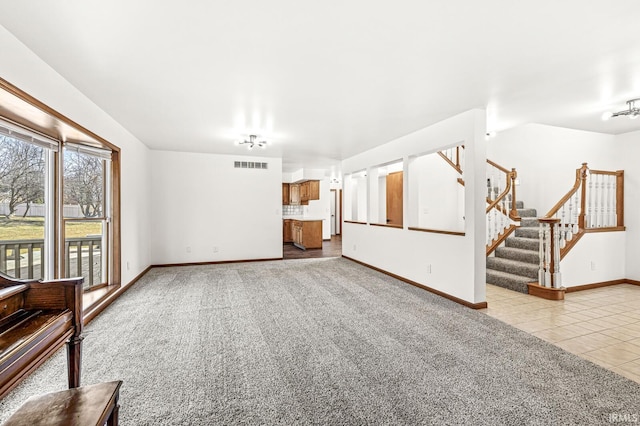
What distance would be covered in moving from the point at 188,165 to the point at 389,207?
481cm

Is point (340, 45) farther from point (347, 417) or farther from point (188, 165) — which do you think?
point (188, 165)

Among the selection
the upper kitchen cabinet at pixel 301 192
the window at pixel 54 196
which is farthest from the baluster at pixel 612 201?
the window at pixel 54 196

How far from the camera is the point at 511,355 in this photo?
93.4 inches

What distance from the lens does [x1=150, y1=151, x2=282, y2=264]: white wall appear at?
19.6 feet

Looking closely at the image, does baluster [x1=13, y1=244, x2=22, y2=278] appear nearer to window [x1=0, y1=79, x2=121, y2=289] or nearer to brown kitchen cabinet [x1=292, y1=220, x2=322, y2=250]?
window [x1=0, y1=79, x2=121, y2=289]

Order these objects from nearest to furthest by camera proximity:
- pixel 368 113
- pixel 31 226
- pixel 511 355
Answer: pixel 511 355
pixel 31 226
pixel 368 113

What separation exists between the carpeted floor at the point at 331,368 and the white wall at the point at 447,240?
1.28 ft

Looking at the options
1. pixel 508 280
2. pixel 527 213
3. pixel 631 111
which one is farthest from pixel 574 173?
pixel 508 280

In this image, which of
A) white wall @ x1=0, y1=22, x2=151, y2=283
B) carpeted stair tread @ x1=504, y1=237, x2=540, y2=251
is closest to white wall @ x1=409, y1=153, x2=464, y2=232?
carpeted stair tread @ x1=504, y1=237, x2=540, y2=251

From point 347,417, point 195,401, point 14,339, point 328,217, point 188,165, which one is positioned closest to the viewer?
point 14,339

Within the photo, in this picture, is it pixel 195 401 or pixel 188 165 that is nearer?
pixel 195 401

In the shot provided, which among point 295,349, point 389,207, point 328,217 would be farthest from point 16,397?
point 328,217

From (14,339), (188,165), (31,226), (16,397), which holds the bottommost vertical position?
(16,397)

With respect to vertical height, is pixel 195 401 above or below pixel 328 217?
below
